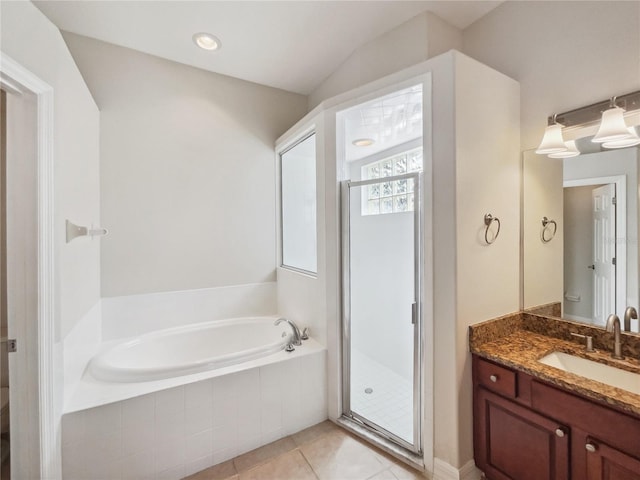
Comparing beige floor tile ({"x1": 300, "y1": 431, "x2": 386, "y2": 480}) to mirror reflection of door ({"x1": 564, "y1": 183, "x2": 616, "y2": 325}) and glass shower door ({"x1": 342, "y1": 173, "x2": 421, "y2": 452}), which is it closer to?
glass shower door ({"x1": 342, "y1": 173, "x2": 421, "y2": 452})

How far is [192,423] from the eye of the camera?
1.69m

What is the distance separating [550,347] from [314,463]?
1.49 meters

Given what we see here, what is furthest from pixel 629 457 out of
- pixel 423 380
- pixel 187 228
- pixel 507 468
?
pixel 187 228

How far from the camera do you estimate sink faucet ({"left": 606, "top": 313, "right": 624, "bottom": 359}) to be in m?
1.37

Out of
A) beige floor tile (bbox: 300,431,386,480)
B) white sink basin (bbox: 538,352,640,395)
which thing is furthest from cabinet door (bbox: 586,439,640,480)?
beige floor tile (bbox: 300,431,386,480)

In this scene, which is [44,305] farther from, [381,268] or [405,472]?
[405,472]

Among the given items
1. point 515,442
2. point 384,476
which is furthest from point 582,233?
point 384,476

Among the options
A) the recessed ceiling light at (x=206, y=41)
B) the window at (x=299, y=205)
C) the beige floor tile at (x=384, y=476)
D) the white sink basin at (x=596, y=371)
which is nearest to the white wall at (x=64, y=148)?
the recessed ceiling light at (x=206, y=41)

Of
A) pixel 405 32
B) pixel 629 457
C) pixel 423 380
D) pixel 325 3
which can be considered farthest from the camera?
pixel 405 32

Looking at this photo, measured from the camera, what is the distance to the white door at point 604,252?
1.44 metres

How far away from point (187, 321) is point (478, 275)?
236cm

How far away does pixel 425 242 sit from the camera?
5.32 ft

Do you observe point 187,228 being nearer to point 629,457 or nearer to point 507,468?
point 507,468

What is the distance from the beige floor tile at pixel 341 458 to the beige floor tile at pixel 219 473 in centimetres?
43
